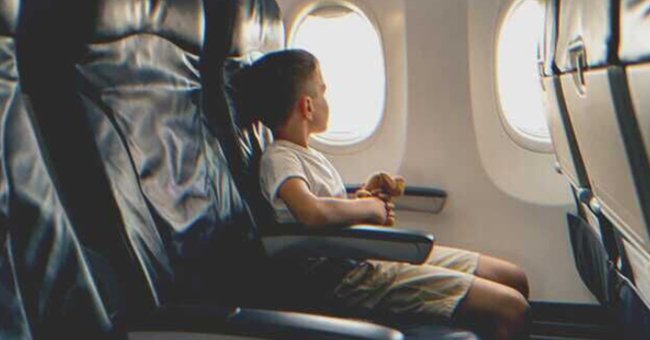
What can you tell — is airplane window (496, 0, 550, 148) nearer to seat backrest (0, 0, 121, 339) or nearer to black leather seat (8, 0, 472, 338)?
black leather seat (8, 0, 472, 338)

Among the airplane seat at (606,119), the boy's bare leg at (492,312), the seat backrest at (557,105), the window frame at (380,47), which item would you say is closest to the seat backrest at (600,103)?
the airplane seat at (606,119)

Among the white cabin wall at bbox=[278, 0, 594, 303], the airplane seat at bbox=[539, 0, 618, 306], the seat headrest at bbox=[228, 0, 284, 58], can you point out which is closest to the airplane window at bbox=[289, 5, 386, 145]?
the white cabin wall at bbox=[278, 0, 594, 303]

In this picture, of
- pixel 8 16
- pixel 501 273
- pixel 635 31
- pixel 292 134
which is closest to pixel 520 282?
pixel 501 273

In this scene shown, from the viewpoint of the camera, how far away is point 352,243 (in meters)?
1.75

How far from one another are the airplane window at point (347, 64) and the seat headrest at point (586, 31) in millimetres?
1441

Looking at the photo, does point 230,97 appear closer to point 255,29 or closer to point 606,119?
point 255,29

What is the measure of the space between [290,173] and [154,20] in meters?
0.55

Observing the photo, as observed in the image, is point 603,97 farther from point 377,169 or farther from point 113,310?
point 377,169

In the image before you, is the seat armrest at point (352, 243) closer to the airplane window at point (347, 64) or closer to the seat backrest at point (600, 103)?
the seat backrest at point (600, 103)

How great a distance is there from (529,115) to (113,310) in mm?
2210

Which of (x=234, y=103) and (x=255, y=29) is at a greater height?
(x=255, y=29)

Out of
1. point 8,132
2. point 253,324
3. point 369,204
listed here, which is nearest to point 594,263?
point 369,204

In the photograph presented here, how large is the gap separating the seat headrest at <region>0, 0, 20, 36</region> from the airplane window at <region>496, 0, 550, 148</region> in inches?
86.8

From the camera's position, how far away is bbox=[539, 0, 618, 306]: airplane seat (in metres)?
1.77
